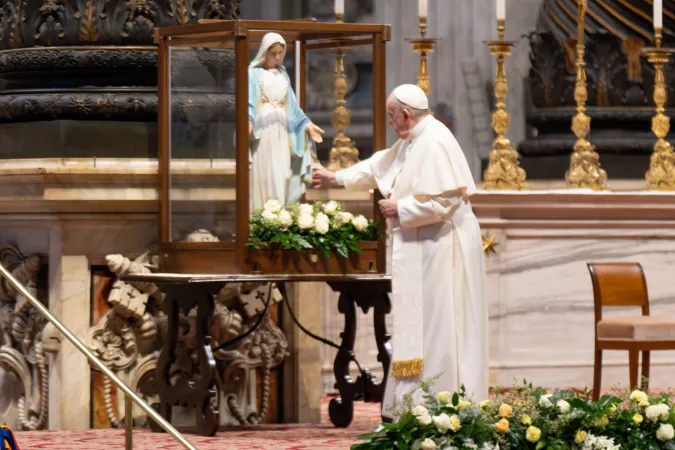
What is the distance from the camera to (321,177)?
9.00 metres

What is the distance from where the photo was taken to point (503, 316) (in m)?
→ 11.5

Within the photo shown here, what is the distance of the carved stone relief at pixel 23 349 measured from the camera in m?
9.26

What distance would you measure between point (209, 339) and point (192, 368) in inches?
12.8

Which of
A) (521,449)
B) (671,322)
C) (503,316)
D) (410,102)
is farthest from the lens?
(503,316)

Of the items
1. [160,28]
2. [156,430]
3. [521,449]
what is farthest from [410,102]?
[521,449]

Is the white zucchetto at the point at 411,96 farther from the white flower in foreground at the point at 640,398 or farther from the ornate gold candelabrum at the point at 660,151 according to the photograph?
the ornate gold candelabrum at the point at 660,151

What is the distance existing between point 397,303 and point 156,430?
122 cm

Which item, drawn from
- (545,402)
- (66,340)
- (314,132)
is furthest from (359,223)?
(545,402)

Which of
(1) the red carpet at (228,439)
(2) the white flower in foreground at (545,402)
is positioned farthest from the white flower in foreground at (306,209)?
(2) the white flower in foreground at (545,402)

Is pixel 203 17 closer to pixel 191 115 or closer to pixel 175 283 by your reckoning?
pixel 191 115

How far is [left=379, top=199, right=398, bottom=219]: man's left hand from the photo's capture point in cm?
863

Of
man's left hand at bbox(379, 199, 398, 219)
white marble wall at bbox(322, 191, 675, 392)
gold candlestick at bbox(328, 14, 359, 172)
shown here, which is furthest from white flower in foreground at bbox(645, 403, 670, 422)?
gold candlestick at bbox(328, 14, 359, 172)

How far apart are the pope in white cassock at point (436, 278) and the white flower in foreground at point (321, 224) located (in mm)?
295

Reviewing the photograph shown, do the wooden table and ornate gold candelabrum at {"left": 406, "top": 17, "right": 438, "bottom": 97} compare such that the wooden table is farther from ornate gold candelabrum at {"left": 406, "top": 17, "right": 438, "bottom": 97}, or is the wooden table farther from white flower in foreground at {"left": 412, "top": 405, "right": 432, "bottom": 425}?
ornate gold candelabrum at {"left": 406, "top": 17, "right": 438, "bottom": 97}
